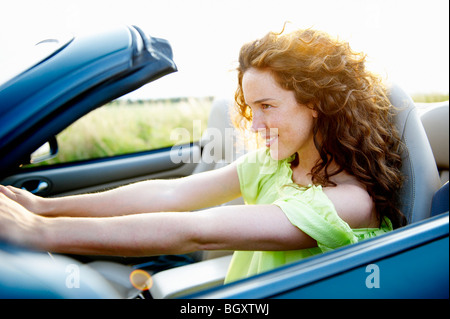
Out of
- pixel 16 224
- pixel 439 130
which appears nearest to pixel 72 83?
pixel 16 224

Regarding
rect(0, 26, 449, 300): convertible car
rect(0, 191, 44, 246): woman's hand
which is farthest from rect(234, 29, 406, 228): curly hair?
rect(0, 191, 44, 246): woman's hand

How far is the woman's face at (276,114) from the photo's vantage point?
141 centimetres

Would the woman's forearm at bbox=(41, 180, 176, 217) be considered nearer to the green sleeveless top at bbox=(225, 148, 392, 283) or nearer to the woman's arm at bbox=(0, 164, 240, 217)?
the woman's arm at bbox=(0, 164, 240, 217)

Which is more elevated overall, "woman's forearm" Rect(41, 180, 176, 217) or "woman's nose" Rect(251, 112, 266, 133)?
"woman's nose" Rect(251, 112, 266, 133)

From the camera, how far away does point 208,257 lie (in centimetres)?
220

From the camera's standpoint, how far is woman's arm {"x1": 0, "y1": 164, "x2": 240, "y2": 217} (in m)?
1.49

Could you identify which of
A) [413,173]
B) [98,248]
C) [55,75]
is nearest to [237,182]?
[413,173]

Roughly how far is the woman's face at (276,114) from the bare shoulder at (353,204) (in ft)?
0.78

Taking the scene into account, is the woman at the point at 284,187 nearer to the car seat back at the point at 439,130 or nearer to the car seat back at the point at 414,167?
the car seat back at the point at 414,167

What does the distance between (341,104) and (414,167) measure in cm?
35

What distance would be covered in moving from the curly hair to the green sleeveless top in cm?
14

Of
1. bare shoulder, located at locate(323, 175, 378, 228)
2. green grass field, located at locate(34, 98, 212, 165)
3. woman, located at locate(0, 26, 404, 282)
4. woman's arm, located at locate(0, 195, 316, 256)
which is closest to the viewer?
woman's arm, located at locate(0, 195, 316, 256)

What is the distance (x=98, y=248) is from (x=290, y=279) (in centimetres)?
49

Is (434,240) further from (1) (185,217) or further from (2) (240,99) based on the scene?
(2) (240,99)
